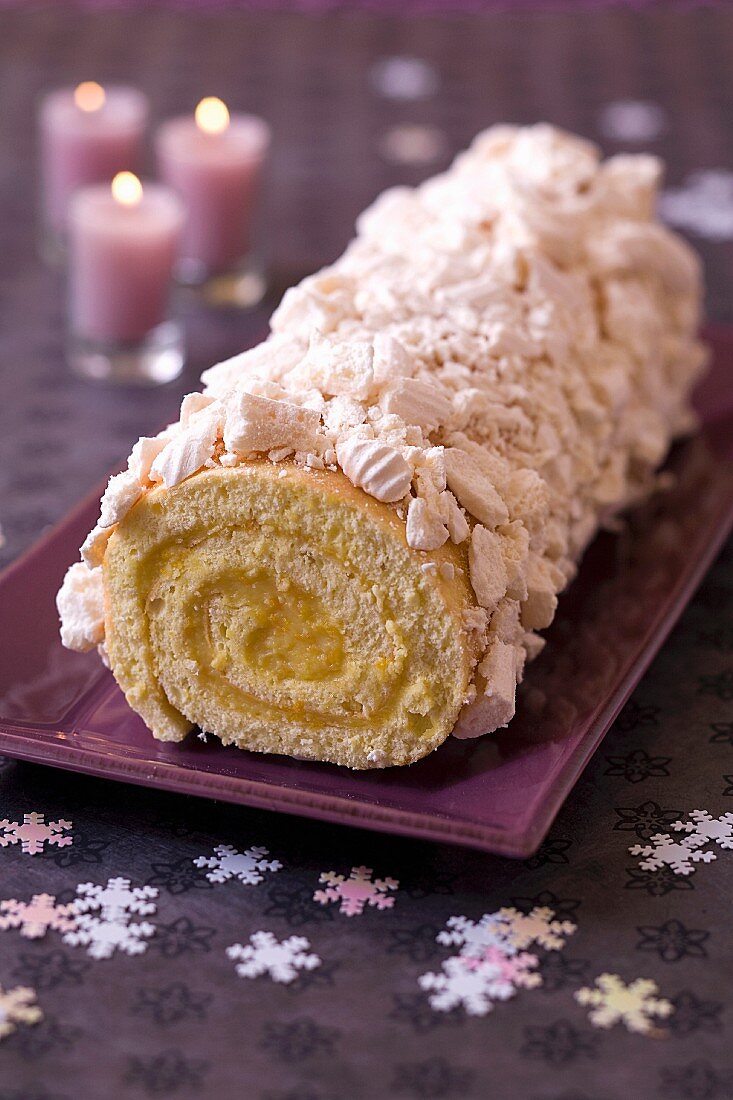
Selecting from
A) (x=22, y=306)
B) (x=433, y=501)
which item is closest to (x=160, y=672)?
(x=433, y=501)

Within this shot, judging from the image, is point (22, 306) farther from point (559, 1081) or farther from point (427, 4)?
point (427, 4)

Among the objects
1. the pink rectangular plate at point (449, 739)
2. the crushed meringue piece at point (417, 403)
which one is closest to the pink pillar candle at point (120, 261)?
the pink rectangular plate at point (449, 739)

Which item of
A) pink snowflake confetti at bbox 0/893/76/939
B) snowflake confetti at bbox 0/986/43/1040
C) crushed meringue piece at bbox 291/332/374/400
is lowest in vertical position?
snowflake confetti at bbox 0/986/43/1040

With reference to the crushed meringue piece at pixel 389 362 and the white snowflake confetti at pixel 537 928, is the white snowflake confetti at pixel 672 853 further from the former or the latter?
the crushed meringue piece at pixel 389 362

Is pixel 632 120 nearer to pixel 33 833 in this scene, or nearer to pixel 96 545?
pixel 96 545

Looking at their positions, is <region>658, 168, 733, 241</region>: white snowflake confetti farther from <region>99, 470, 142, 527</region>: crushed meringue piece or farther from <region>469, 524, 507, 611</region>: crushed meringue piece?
<region>99, 470, 142, 527</region>: crushed meringue piece

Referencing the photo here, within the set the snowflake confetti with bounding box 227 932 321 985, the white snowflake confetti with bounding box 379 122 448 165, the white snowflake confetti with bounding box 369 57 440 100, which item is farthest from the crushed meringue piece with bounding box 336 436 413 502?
the white snowflake confetti with bounding box 369 57 440 100

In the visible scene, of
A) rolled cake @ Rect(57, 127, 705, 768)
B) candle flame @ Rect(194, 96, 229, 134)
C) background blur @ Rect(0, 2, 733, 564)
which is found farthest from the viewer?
candle flame @ Rect(194, 96, 229, 134)
